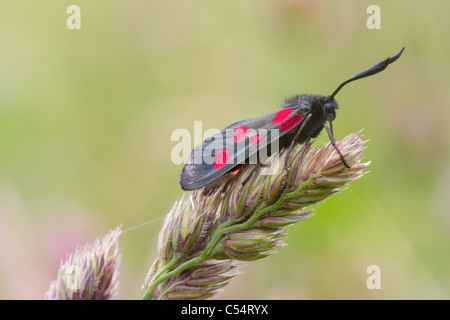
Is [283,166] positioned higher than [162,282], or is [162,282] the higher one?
[283,166]

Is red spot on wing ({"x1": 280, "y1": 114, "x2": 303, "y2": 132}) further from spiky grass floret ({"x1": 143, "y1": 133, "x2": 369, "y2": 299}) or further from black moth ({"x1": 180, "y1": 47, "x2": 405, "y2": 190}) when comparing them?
spiky grass floret ({"x1": 143, "y1": 133, "x2": 369, "y2": 299})

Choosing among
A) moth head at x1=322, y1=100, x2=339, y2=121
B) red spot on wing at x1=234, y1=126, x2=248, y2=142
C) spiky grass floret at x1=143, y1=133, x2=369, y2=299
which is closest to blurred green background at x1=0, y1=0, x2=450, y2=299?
spiky grass floret at x1=143, y1=133, x2=369, y2=299

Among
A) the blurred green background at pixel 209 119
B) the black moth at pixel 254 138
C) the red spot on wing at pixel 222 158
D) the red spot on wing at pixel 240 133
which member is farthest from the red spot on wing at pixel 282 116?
the blurred green background at pixel 209 119

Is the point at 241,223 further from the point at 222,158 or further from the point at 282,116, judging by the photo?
the point at 282,116

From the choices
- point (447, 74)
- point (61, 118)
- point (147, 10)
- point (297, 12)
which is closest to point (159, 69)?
point (147, 10)

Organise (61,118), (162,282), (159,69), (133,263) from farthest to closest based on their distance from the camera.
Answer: (159,69) → (61,118) → (133,263) → (162,282)

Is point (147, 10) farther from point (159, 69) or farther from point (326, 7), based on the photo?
point (326, 7)

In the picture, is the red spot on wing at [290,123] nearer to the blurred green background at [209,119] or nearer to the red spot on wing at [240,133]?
the red spot on wing at [240,133]
